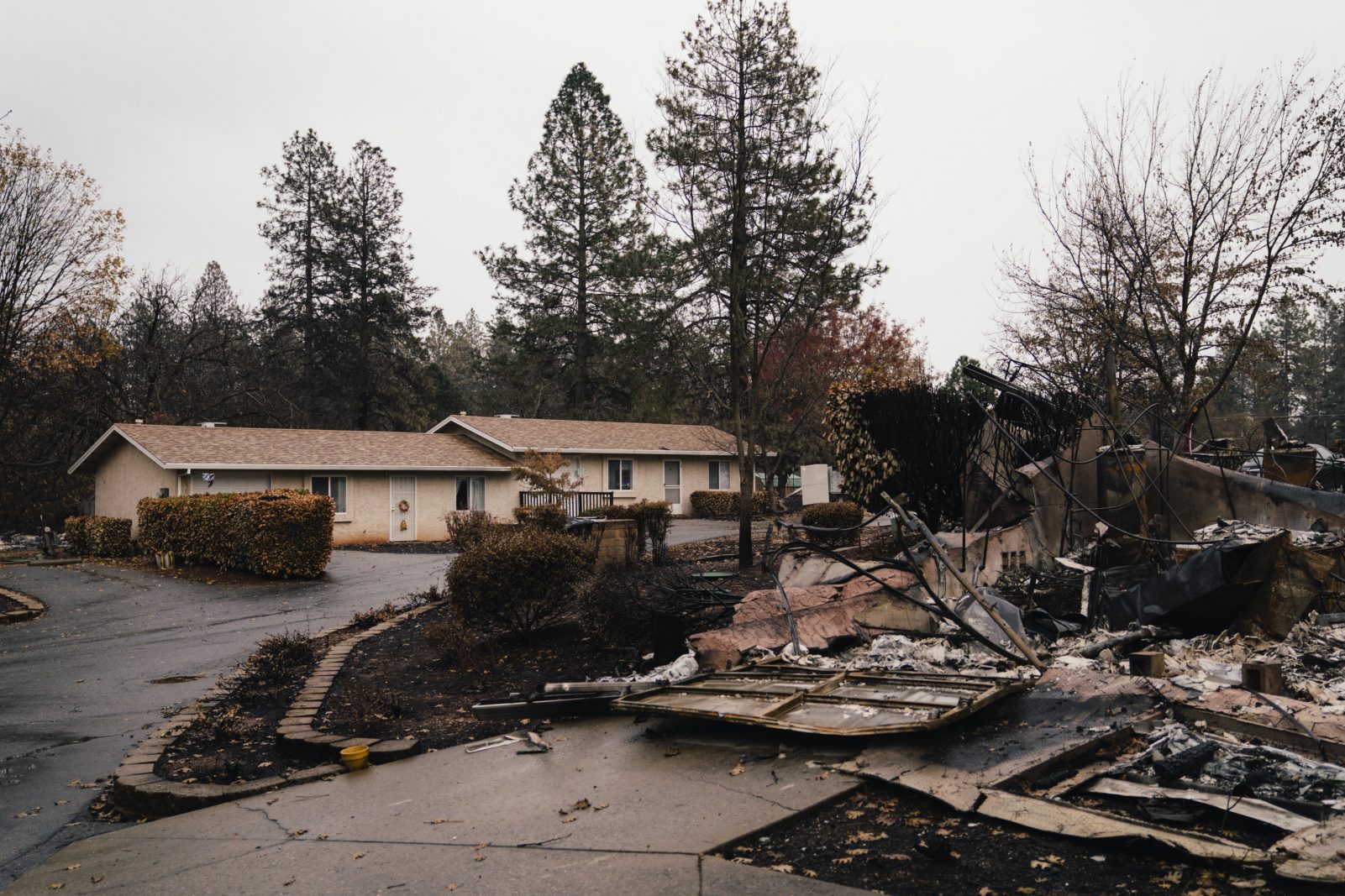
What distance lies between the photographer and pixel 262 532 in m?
17.2

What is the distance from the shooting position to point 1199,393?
15.2 meters

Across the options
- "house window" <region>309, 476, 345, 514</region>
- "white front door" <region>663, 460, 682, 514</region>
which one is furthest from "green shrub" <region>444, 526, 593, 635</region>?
"white front door" <region>663, 460, 682, 514</region>

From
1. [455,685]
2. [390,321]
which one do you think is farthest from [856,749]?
→ [390,321]

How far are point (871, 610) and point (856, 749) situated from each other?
126 inches

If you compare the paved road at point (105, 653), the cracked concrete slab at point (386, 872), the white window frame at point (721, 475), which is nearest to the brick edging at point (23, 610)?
the paved road at point (105, 653)

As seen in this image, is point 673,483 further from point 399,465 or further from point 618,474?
point 399,465

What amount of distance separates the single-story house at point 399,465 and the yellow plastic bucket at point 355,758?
18464 mm

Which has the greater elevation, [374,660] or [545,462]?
[545,462]

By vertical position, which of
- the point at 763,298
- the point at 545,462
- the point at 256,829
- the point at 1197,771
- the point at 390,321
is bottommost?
the point at 256,829

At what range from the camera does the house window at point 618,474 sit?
3275 centimetres

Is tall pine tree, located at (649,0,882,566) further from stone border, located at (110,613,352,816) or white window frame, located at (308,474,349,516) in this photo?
white window frame, located at (308,474,349,516)

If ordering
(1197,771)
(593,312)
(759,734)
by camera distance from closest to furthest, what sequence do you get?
1. (1197,771)
2. (759,734)
3. (593,312)

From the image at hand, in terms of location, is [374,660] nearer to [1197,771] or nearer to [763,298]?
[1197,771]

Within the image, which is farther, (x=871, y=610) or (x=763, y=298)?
(x=763, y=298)
